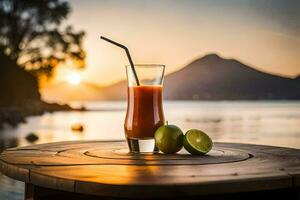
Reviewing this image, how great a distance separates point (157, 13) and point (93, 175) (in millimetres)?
10725

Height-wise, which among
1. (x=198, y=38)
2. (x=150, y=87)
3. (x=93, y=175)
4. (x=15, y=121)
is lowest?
(x=15, y=121)

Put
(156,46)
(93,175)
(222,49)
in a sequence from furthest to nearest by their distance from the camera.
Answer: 1. (222,49)
2. (156,46)
3. (93,175)

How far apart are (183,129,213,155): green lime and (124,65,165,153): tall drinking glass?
0.09 m

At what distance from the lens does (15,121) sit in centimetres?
1193

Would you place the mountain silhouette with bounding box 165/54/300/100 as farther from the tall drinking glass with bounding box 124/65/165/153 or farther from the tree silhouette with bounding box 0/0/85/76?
the tall drinking glass with bounding box 124/65/165/153

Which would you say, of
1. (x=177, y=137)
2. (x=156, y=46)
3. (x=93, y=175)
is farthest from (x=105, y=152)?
(x=156, y=46)

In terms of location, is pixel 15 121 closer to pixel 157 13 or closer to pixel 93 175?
pixel 157 13

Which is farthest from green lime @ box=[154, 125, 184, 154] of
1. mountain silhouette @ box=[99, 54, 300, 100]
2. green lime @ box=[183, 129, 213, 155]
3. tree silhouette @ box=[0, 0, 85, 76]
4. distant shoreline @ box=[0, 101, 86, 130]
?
tree silhouette @ box=[0, 0, 85, 76]

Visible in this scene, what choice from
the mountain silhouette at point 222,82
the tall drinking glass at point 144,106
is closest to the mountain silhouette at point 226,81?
the mountain silhouette at point 222,82

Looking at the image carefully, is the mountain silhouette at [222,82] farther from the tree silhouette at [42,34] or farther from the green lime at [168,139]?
the green lime at [168,139]

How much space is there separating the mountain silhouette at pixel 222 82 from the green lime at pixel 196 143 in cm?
914

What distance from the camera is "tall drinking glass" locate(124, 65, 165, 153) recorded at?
1.57m

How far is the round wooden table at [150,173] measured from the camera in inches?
41.8

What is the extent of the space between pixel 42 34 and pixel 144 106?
11063 mm
